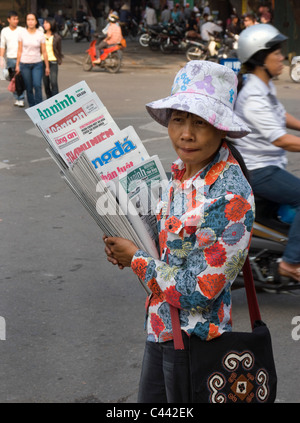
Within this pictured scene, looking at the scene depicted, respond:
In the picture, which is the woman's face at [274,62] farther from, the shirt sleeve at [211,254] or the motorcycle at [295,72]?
the motorcycle at [295,72]

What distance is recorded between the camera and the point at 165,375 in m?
2.71

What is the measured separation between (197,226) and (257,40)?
9.35 ft

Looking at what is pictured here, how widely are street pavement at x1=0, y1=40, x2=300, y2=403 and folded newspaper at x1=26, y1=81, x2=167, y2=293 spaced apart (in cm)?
171

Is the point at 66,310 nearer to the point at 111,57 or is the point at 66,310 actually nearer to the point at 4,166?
the point at 4,166

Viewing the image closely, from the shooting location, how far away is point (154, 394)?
2809 millimetres

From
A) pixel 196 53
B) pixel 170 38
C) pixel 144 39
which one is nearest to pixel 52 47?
pixel 196 53

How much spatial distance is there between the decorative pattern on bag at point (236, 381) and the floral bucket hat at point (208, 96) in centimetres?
72

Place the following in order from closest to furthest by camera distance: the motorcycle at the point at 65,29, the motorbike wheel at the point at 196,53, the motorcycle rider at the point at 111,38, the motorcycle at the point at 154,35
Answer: the motorcycle rider at the point at 111,38 → the motorbike wheel at the point at 196,53 → the motorcycle at the point at 154,35 → the motorcycle at the point at 65,29

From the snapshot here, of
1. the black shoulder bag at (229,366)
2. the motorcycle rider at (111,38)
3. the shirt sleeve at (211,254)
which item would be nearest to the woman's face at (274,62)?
the shirt sleeve at (211,254)

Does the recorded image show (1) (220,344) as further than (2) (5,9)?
No

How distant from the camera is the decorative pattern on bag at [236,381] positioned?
100 inches

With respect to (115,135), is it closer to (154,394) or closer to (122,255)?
(122,255)
